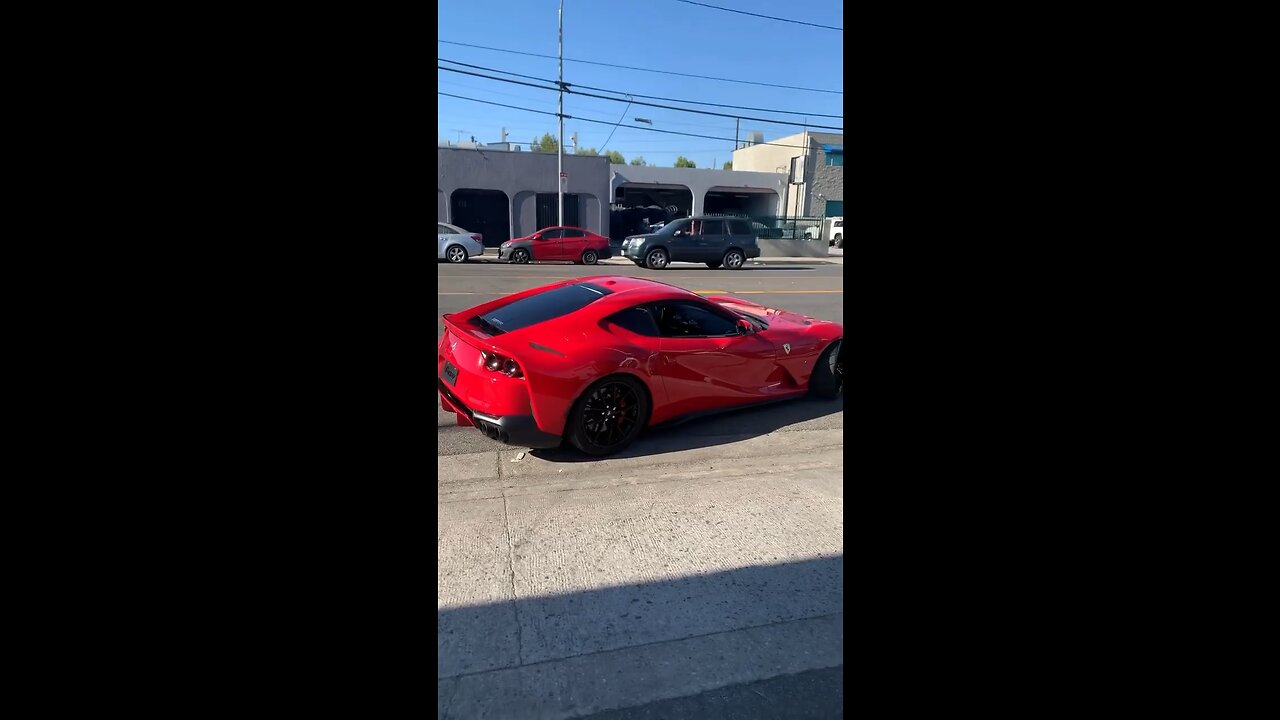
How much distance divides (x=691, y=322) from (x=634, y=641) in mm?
2957

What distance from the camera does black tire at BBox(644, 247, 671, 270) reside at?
66.2 ft

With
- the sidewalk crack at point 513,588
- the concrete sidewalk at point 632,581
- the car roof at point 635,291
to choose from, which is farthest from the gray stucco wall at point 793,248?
the sidewalk crack at point 513,588

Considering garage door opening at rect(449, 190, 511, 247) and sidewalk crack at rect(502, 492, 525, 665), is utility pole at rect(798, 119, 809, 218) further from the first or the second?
sidewalk crack at rect(502, 492, 525, 665)

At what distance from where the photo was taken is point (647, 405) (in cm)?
487

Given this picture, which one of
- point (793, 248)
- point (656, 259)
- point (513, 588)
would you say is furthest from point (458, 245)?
point (513, 588)

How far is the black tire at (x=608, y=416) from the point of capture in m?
4.50

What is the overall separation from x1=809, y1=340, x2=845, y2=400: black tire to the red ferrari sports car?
0.35 m

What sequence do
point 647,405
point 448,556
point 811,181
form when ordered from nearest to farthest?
1. point 448,556
2. point 647,405
3. point 811,181

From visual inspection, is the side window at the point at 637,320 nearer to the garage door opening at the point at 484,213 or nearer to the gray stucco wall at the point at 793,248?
the garage door opening at the point at 484,213

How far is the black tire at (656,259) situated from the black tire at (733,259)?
7.36 feet
